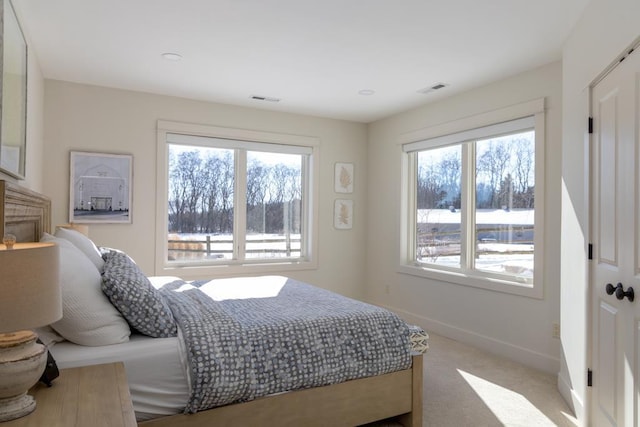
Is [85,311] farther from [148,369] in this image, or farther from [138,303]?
[148,369]

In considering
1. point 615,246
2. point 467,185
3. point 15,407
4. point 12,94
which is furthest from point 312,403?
point 467,185

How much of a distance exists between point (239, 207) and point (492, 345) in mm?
3012

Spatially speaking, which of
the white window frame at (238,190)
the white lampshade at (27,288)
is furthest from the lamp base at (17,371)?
the white window frame at (238,190)

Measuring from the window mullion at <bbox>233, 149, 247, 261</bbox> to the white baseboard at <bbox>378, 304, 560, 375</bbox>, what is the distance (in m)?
2.06

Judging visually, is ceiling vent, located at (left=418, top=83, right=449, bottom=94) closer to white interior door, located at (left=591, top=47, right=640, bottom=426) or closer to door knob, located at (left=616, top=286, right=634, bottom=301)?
white interior door, located at (left=591, top=47, right=640, bottom=426)

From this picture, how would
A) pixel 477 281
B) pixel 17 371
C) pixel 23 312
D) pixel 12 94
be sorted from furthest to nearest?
pixel 477 281 → pixel 12 94 → pixel 17 371 → pixel 23 312

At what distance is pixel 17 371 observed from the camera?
1.22 m

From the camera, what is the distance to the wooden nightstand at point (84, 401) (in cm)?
126

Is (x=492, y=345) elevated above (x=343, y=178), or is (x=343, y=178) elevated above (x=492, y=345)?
(x=343, y=178)

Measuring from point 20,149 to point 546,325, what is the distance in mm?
3953

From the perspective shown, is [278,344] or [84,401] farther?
[278,344]

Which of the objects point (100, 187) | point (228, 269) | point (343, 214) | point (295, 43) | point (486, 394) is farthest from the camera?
point (343, 214)

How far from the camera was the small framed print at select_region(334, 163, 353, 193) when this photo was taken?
5.55 metres

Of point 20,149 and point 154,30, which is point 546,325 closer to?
point 154,30
